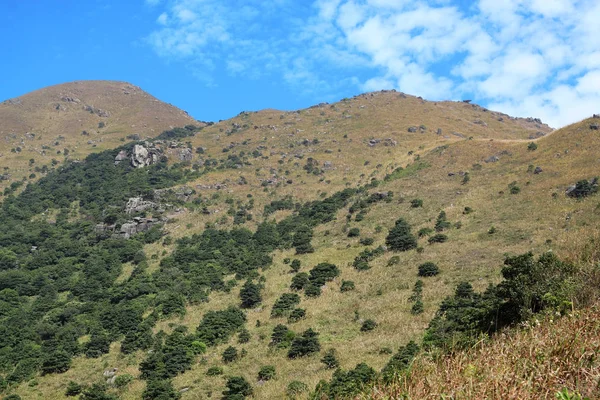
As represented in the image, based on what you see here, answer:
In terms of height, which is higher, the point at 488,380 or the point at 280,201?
the point at 280,201

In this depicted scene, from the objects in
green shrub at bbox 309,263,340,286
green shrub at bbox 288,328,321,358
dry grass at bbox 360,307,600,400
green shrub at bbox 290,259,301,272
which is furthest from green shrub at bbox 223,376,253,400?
green shrub at bbox 290,259,301,272

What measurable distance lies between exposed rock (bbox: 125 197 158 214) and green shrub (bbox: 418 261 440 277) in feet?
211

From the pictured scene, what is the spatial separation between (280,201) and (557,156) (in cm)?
5352

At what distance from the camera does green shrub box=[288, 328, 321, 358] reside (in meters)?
33.8

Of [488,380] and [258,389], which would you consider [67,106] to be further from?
[488,380]

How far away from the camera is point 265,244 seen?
232 ft

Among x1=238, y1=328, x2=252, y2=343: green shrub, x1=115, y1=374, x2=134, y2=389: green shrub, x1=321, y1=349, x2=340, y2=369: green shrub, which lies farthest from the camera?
x1=238, y1=328, x2=252, y2=343: green shrub

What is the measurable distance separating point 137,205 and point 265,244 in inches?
1427

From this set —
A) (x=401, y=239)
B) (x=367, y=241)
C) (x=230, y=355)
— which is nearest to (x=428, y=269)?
(x=401, y=239)

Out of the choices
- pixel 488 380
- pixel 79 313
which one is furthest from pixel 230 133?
pixel 488 380

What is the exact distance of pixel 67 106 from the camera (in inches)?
6905

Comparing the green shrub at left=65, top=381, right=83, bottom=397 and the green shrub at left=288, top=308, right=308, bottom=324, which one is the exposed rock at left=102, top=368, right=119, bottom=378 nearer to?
the green shrub at left=65, top=381, right=83, bottom=397

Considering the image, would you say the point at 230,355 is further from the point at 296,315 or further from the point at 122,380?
the point at 122,380

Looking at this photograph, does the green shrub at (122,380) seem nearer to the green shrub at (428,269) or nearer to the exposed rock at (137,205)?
the green shrub at (428,269)
